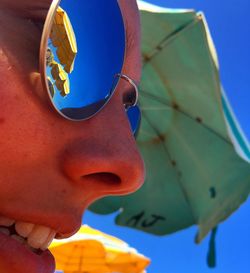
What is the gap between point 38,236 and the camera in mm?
853

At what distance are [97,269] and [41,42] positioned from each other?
18.8 ft

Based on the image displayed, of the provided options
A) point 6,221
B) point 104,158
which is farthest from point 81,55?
point 6,221

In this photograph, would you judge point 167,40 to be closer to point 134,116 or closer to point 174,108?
point 174,108

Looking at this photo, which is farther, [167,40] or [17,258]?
[167,40]

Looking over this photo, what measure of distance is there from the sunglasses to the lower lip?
0.25 metres

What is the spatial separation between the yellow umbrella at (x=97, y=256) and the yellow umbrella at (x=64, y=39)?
15.5ft

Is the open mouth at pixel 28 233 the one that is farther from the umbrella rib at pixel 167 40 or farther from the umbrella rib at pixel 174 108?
the umbrella rib at pixel 174 108

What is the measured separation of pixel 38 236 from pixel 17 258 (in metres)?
0.08

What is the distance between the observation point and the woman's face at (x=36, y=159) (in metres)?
0.81

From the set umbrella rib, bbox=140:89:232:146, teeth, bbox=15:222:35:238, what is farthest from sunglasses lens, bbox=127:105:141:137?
umbrella rib, bbox=140:89:232:146

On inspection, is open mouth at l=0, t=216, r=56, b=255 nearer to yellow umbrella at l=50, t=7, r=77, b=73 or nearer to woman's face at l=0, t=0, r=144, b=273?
woman's face at l=0, t=0, r=144, b=273

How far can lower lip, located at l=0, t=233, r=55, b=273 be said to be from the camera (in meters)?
0.78

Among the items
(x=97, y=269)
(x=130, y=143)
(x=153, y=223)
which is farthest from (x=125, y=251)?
(x=130, y=143)

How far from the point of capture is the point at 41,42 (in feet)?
2.63
